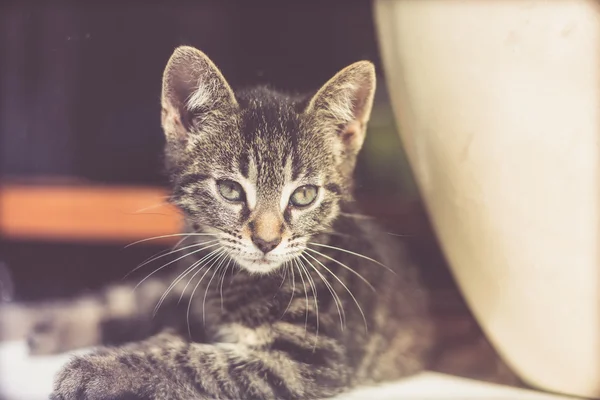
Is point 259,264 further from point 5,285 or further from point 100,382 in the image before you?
point 5,285

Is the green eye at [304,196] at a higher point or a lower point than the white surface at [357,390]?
higher

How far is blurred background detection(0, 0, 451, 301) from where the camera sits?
0.72 metres

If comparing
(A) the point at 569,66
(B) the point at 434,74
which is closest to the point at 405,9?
(B) the point at 434,74

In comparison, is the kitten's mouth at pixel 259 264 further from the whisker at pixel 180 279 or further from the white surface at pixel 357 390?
the white surface at pixel 357 390

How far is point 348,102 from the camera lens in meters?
0.68

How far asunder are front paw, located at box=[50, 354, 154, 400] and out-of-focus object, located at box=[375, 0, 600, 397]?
0.47 meters

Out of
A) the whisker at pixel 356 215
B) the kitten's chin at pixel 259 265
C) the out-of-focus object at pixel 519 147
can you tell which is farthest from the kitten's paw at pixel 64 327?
the out-of-focus object at pixel 519 147

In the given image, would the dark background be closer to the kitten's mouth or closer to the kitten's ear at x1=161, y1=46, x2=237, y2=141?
the kitten's ear at x1=161, y1=46, x2=237, y2=141

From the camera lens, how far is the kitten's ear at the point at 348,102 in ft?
2.16

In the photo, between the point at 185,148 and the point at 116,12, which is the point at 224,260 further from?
the point at 116,12

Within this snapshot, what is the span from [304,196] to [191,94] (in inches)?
7.1

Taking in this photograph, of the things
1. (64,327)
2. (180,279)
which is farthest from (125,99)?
(64,327)

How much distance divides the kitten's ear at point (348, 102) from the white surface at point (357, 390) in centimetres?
34

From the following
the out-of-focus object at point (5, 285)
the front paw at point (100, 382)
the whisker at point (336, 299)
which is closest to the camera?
the front paw at point (100, 382)
